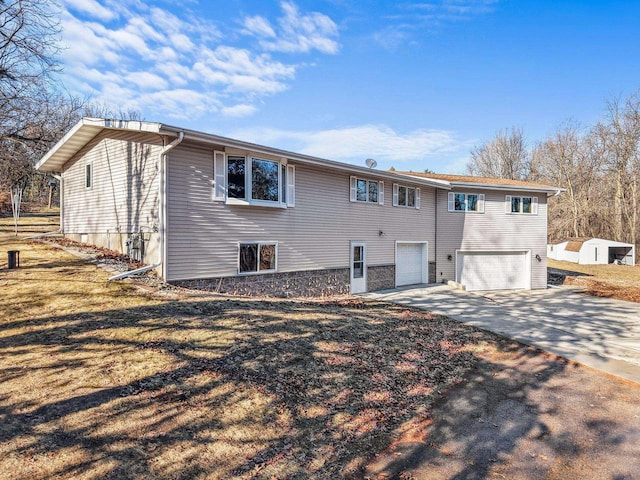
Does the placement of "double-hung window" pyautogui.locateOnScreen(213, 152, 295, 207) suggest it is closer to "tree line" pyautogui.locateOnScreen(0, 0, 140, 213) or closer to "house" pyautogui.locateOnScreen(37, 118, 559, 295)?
"house" pyautogui.locateOnScreen(37, 118, 559, 295)

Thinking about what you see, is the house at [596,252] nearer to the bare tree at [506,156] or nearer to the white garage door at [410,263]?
the bare tree at [506,156]

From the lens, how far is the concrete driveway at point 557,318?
303 inches

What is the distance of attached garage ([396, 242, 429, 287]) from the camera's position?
1596 cm

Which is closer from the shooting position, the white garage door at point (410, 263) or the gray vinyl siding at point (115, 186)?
the gray vinyl siding at point (115, 186)

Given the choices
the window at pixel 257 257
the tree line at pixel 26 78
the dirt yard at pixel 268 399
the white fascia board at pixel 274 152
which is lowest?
the dirt yard at pixel 268 399

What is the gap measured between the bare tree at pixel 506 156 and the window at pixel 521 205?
21.8m

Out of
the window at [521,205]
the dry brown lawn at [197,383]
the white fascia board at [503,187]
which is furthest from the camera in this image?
the window at [521,205]

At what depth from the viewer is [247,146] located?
9977 mm

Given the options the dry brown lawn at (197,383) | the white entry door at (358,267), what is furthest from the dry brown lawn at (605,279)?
the dry brown lawn at (197,383)

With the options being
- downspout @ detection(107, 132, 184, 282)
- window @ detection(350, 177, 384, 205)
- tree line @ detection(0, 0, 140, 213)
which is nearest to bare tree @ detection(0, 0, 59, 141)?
tree line @ detection(0, 0, 140, 213)

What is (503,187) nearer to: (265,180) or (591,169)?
(265,180)

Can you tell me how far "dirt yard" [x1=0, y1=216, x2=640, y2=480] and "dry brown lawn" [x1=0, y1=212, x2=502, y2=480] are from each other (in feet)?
0.07

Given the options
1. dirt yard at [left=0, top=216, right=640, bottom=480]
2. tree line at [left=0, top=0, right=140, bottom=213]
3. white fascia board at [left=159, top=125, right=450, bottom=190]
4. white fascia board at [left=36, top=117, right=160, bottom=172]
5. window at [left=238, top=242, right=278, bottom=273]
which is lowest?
dirt yard at [left=0, top=216, right=640, bottom=480]

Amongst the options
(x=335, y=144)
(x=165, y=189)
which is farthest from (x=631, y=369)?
(x=335, y=144)
